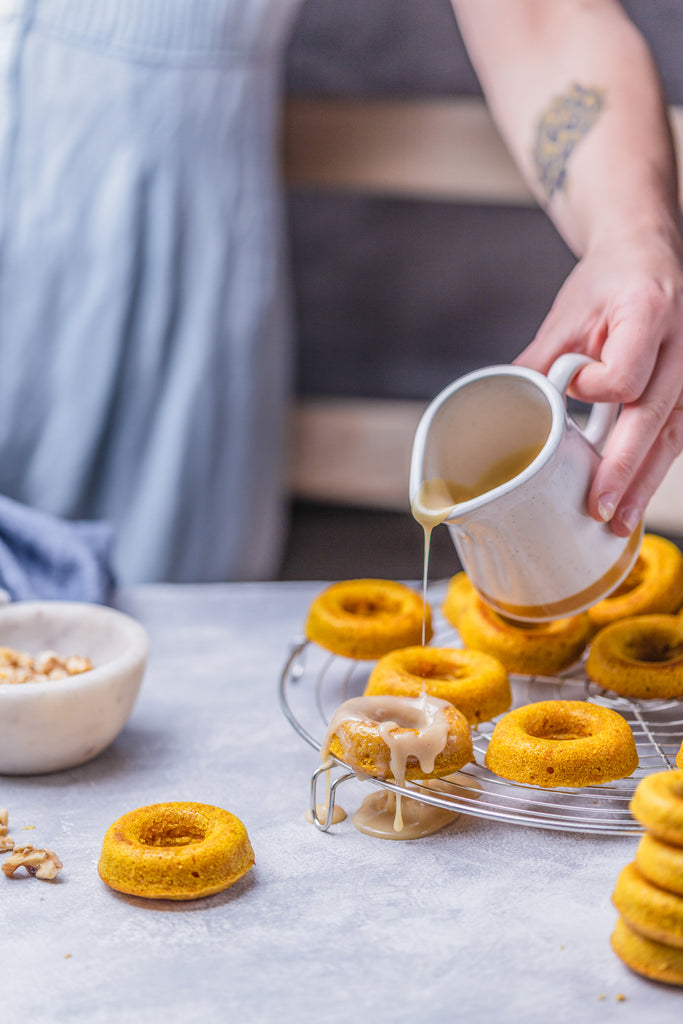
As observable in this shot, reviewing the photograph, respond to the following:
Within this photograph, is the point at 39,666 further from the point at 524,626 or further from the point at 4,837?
the point at 524,626

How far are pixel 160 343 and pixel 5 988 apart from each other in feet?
4.05

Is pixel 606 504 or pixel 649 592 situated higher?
pixel 606 504

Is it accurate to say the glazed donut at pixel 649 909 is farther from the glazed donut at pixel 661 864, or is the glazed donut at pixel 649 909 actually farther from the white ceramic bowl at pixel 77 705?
the white ceramic bowl at pixel 77 705

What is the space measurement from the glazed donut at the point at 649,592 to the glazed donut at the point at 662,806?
17.0 inches

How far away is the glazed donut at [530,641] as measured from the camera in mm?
1018

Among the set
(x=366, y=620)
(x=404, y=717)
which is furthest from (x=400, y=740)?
(x=366, y=620)

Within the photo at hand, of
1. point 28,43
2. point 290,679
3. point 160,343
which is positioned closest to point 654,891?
point 290,679

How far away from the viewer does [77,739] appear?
0.89 meters

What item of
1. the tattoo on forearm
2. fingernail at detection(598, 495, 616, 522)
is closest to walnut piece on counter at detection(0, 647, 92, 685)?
fingernail at detection(598, 495, 616, 522)

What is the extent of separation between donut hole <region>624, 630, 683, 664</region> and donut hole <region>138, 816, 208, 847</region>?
46 cm

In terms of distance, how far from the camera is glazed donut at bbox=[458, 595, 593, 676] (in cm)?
102

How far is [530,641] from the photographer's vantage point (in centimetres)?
102

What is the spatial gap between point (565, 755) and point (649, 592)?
34 centimetres

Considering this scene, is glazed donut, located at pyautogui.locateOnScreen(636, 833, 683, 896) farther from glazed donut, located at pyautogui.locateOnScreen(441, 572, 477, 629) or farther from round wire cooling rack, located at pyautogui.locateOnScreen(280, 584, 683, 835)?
glazed donut, located at pyautogui.locateOnScreen(441, 572, 477, 629)
